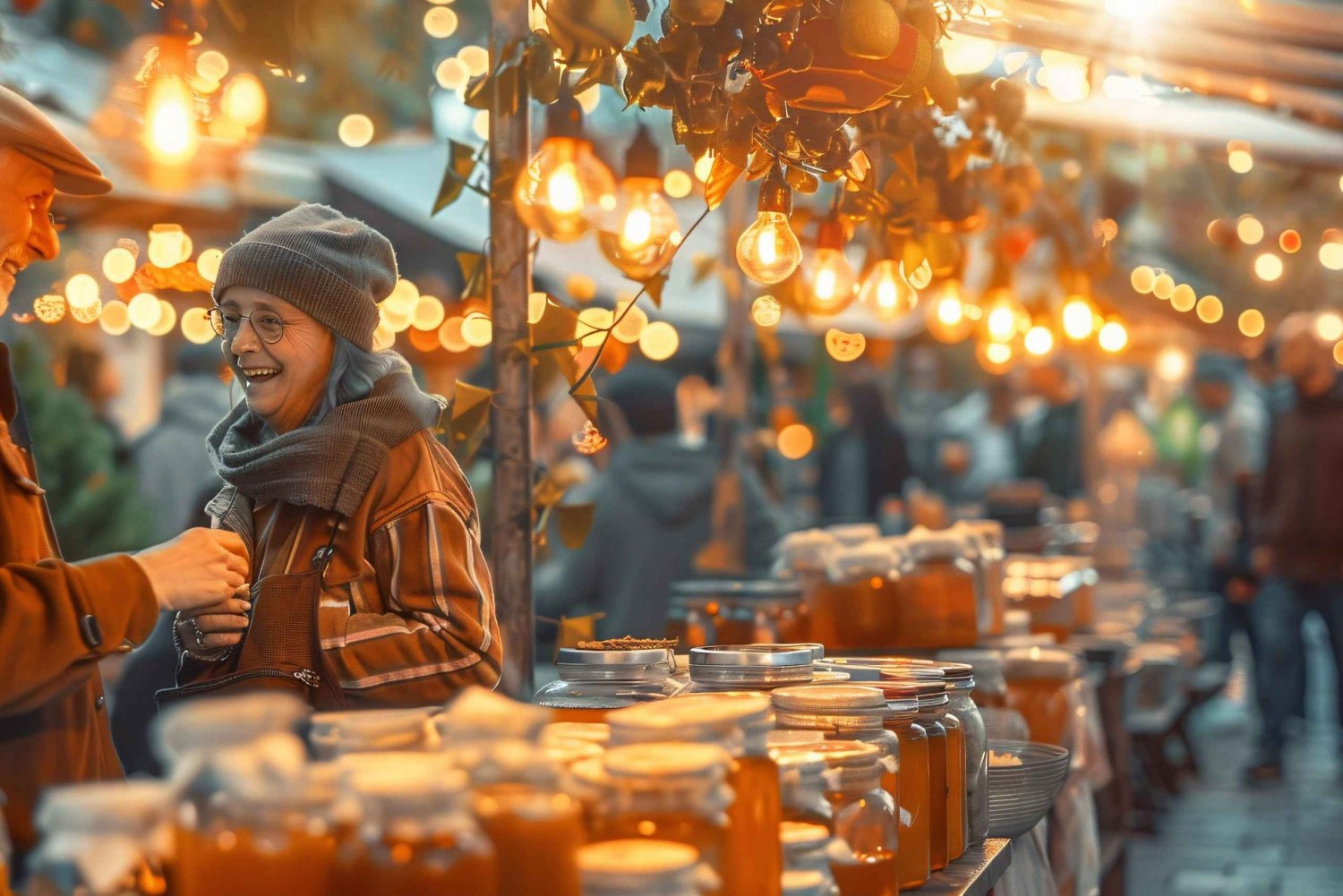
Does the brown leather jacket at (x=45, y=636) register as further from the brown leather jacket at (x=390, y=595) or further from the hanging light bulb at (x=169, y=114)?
the hanging light bulb at (x=169, y=114)

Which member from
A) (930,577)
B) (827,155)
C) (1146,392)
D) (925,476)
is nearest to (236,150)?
(930,577)

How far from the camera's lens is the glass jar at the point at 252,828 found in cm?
120

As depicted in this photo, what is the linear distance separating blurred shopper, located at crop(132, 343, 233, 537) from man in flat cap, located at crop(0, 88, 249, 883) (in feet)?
13.0

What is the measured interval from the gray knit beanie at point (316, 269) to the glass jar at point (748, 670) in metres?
0.73

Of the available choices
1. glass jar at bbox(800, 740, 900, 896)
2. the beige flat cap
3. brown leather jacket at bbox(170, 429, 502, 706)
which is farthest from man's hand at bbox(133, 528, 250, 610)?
glass jar at bbox(800, 740, 900, 896)

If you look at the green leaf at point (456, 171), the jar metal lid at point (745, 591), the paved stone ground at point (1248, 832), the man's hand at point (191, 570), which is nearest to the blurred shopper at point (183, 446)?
the jar metal lid at point (745, 591)

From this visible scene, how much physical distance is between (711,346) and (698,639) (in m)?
6.10

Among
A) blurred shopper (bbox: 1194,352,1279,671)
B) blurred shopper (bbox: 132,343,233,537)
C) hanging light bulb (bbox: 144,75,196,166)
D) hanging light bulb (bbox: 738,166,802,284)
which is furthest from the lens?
blurred shopper (bbox: 1194,352,1279,671)

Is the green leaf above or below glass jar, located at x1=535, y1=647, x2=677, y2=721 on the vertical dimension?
above

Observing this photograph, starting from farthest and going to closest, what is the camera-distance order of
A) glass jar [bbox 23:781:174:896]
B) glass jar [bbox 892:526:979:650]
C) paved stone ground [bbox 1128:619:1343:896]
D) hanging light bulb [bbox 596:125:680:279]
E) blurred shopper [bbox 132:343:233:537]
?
blurred shopper [bbox 132:343:233:537] < paved stone ground [bbox 1128:619:1343:896] < glass jar [bbox 892:526:979:650] < hanging light bulb [bbox 596:125:680:279] < glass jar [bbox 23:781:174:896]

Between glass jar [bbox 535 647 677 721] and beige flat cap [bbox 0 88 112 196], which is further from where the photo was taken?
glass jar [bbox 535 647 677 721]

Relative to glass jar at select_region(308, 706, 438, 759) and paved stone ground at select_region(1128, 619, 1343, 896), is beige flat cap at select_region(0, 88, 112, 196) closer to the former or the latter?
glass jar at select_region(308, 706, 438, 759)

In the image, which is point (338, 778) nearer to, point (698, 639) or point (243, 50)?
point (243, 50)

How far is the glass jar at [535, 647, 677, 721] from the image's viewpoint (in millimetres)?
2213
